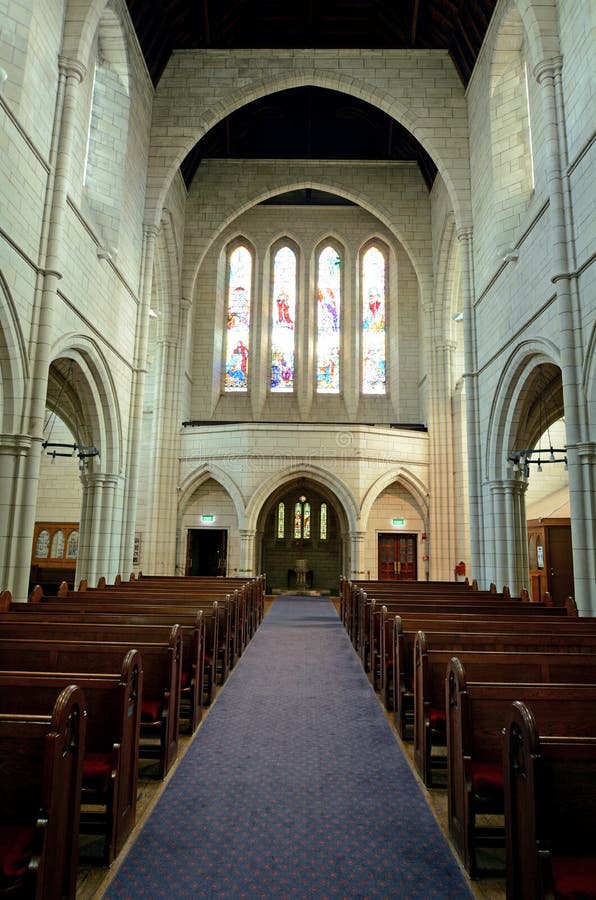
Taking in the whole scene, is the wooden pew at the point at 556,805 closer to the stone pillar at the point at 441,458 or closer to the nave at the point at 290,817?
the nave at the point at 290,817

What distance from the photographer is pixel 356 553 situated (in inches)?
626

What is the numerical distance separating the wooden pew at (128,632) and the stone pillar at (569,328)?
15.9 ft

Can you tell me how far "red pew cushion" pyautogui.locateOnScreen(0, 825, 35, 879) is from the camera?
199 centimetres

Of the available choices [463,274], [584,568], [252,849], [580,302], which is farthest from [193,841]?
[463,274]

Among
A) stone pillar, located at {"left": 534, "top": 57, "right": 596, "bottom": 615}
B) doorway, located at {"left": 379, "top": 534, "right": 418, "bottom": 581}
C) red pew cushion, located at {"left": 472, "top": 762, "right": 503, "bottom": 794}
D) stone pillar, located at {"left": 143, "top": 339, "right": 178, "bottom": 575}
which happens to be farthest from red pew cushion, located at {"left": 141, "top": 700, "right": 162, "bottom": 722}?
doorway, located at {"left": 379, "top": 534, "right": 418, "bottom": 581}

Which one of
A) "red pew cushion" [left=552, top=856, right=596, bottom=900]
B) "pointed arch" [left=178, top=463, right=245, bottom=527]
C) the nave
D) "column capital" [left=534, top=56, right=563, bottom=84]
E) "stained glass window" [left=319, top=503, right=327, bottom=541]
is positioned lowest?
the nave

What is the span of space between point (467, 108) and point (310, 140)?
564 centimetres

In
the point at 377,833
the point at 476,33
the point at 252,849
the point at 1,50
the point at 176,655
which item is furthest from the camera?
the point at 476,33

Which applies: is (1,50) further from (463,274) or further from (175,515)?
(175,515)

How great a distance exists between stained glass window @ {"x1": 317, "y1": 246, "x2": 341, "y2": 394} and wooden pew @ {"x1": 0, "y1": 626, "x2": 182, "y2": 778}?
15.6m

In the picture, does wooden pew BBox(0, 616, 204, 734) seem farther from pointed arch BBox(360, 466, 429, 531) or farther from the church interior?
pointed arch BBox(360, 466, 429, 531)

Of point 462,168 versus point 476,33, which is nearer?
point 476,33

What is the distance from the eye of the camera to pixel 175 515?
53.8 ft

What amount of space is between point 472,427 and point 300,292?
9.58 meters
